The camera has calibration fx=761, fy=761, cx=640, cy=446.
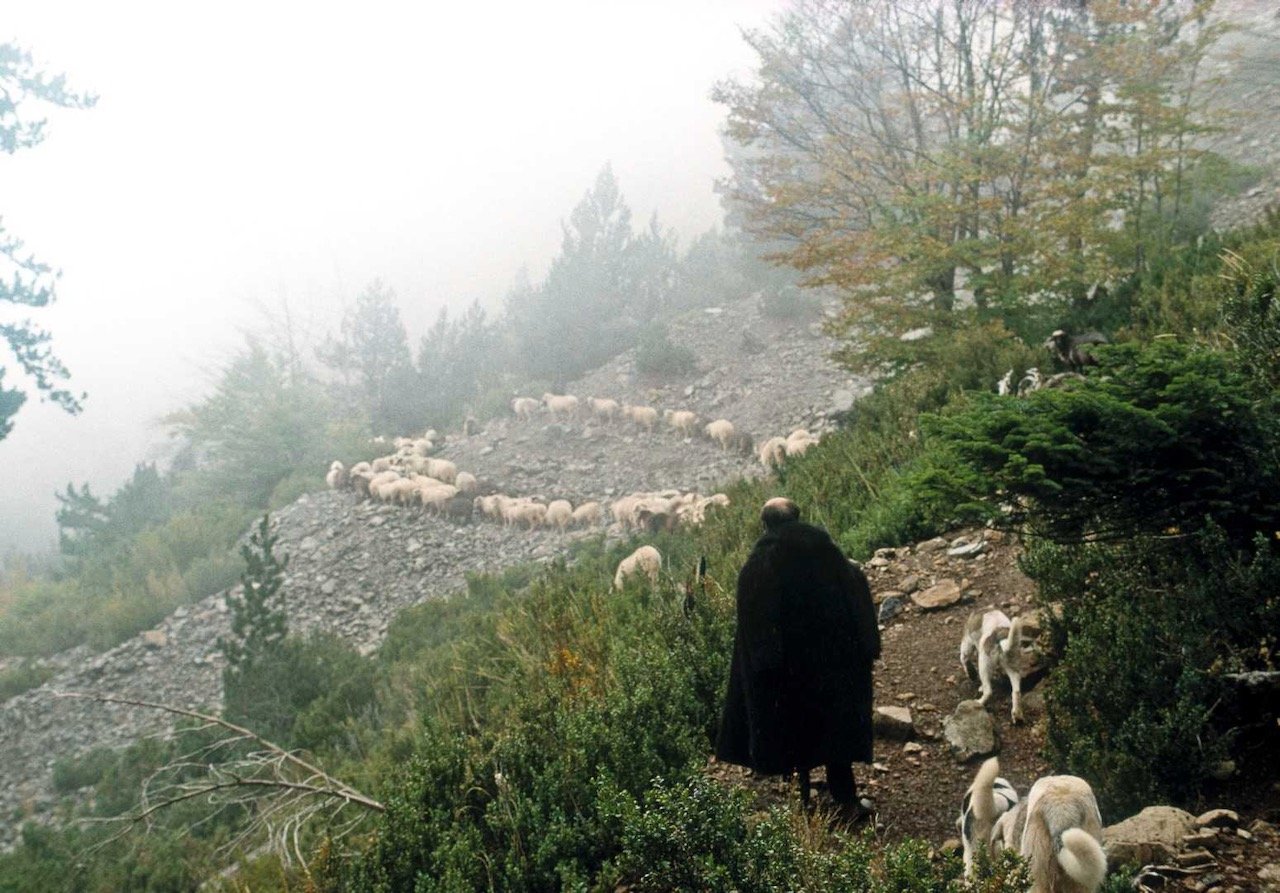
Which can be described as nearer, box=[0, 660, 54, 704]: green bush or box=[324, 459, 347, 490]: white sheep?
box=[0, 660, 54, 704]: green bush

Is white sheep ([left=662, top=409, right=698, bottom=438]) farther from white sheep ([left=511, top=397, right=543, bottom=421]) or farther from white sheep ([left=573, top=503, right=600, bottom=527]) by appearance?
white sheep ([left=511, top=397, right=543, bottom=421])

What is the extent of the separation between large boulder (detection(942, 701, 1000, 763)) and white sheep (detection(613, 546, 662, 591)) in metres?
3.89

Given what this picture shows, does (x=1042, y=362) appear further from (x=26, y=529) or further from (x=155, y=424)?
(x=26, y=529)

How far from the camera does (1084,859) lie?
2.06 meters

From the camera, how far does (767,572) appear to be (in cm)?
329

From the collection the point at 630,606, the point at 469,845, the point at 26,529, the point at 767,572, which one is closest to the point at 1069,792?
the point at 767,572

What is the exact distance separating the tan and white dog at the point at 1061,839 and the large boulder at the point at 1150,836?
0.20 metres

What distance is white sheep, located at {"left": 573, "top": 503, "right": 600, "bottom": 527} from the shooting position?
13.6 m

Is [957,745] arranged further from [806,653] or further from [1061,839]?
[1061,839]

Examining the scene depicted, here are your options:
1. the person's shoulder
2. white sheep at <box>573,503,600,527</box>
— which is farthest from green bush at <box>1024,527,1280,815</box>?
white sheep at <box>573,503,600,527</box>

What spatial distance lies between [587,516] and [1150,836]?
37.7 ft

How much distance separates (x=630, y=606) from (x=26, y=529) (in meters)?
27.4

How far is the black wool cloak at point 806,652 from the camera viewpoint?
129 inches

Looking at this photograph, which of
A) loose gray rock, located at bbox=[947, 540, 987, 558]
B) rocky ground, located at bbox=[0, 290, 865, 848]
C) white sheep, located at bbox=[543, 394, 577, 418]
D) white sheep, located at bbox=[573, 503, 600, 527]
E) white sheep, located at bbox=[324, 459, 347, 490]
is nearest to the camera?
loose gray rock, located at bbox=[947, 540, 987, 558]
